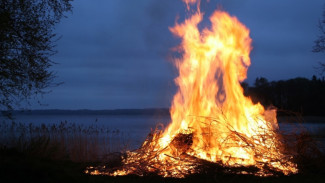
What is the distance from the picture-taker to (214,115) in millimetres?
9164

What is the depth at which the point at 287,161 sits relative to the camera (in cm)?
770

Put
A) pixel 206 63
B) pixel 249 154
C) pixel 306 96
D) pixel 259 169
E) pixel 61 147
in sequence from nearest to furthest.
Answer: pixel 259 169, pixel 249 154, pixel 206 63, pixel 61 147, pixel 306 96

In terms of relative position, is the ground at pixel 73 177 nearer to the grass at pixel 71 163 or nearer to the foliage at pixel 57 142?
the grass at pixel 71 163

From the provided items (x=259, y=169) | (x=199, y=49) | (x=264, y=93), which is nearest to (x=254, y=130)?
(x=259, y=169)

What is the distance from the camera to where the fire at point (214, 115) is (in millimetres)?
7996

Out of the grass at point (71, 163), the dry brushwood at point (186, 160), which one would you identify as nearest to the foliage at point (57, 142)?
the grass at point (71, 163)

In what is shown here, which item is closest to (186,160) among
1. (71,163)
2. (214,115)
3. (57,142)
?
(214,115)

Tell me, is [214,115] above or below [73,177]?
above

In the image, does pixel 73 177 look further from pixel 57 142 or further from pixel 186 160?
pixel 57 142

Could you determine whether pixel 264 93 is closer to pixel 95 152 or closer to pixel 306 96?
pixel 306 96

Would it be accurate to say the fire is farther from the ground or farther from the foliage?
the foliage

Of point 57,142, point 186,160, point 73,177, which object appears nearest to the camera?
point 73,177

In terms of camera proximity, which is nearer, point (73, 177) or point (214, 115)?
point (73, 177)

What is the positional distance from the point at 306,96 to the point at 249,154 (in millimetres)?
33398
